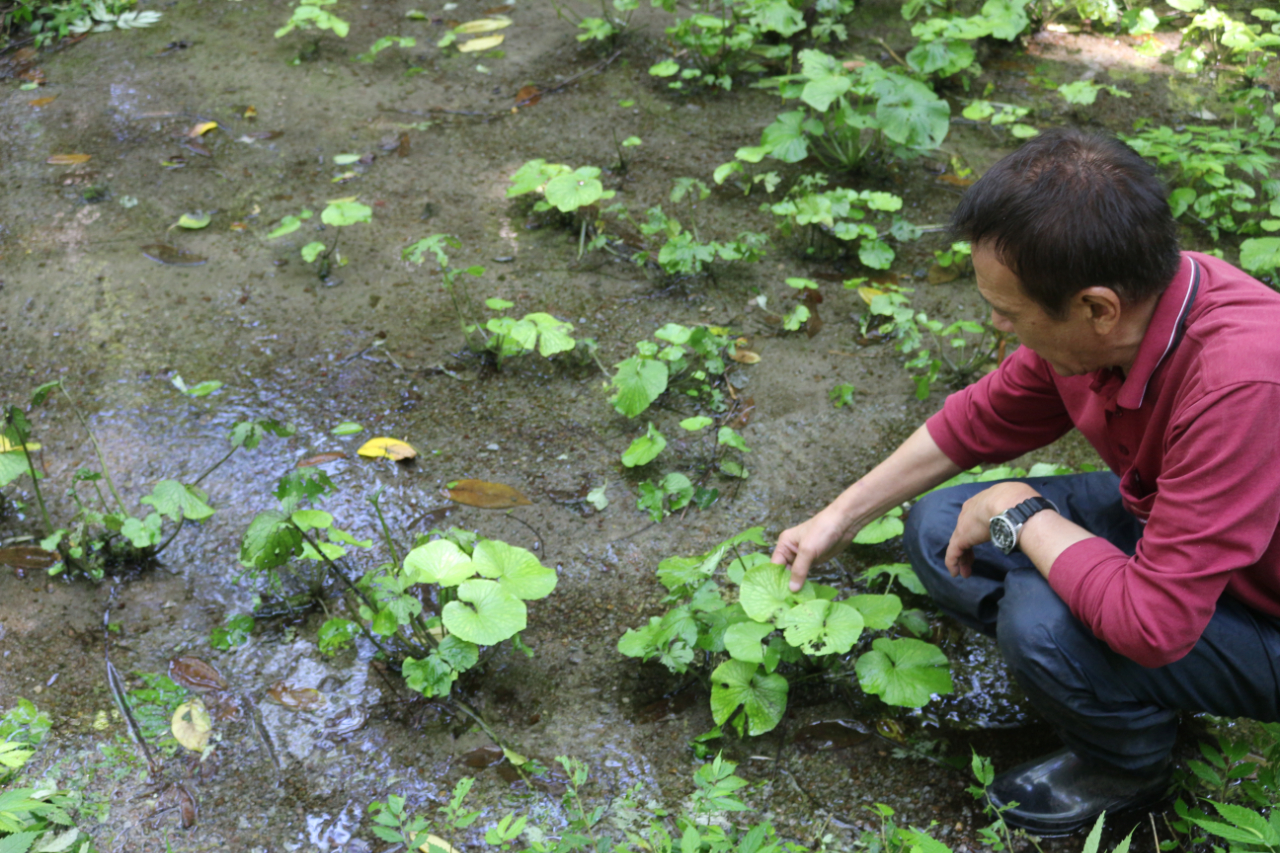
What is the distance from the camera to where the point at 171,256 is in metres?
3.45

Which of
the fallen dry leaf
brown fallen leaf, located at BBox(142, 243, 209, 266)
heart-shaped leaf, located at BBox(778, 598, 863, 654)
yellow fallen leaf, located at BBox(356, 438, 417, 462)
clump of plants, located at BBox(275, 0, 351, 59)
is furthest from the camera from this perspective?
clump of plants, located at BBox(275, 0, 351, 59)

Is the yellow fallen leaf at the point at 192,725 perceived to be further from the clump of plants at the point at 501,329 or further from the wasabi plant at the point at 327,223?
the wasabi plant at the point at 327,223

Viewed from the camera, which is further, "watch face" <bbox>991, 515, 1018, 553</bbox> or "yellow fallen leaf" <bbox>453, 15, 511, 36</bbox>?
"yellow fallen leaf" <bbox>453, 15, 511, 36</bbox>

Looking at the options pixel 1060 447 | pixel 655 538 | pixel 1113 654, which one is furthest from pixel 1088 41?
pixel 1113 654

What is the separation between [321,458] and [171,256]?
4.43 ft

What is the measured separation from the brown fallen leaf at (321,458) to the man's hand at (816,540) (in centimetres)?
136

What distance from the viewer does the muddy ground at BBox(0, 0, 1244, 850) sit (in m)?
1.93

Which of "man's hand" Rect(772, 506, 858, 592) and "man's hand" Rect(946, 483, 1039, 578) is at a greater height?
"man's hand" Rect(946, 483, 1039, 578)

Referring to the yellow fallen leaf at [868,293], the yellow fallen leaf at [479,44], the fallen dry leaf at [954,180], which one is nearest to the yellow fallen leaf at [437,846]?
the yellow fallen leaf at [868,293]

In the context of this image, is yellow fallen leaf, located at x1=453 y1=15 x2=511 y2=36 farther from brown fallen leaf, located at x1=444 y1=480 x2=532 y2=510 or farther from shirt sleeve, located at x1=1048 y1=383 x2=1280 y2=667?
shirt sleeve, located at x1=1048 y1=383 x2=1280 y2=667

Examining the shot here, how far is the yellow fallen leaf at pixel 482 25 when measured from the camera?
4.98 meters

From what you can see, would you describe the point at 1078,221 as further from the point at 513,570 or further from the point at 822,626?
the point at 513,570

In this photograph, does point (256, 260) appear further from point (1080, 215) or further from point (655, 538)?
point (1080, 215)

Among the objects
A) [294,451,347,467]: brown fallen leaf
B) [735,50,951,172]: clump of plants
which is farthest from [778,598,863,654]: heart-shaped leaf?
[735,50,951,172]: clump of plants
